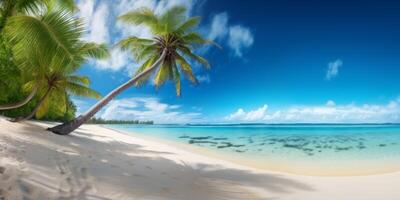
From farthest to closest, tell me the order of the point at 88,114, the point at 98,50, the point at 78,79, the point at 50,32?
1. the point at 78,79
2. the point at 88,114
3. the point at 98,50
4. the point at 50,32

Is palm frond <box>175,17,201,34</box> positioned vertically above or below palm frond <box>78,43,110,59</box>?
above

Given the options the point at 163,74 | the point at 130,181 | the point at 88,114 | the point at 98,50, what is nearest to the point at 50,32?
the point at 130,181

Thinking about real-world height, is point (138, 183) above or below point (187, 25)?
below

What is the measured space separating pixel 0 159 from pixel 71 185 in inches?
42.3

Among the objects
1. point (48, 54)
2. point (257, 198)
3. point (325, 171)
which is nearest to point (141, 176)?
point (257, 198)

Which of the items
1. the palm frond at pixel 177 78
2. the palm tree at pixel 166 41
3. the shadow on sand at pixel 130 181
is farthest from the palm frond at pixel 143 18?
the shadow on sand at pixel 130 181

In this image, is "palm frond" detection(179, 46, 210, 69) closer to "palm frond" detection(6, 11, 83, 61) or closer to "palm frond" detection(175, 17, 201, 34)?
"palm frond" detection(175, 17, 201, 34)

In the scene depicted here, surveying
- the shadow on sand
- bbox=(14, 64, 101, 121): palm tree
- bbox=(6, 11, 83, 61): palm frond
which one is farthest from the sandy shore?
bbox=(14, 64, 101, 121): palm tree

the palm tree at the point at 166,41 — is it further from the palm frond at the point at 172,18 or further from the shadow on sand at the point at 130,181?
the shadow on sand at the point at 130,181

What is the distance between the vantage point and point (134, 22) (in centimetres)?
1290

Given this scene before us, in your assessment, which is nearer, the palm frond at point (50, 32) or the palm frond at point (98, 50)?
the palm frond at point (50, 32)

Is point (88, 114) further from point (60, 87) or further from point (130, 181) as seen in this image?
point (130, 181)

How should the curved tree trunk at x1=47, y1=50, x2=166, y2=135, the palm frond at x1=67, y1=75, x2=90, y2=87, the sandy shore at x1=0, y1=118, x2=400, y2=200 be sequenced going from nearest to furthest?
the sandy shore at x1=0, y1=118, x2=400, y2=200, the curved tree trunk at x1=47, y1=50, x2=166, y2=135, the palm frond at x1=67, y1=75, x2=90, y2=87

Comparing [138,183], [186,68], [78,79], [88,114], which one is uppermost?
[186,68]
